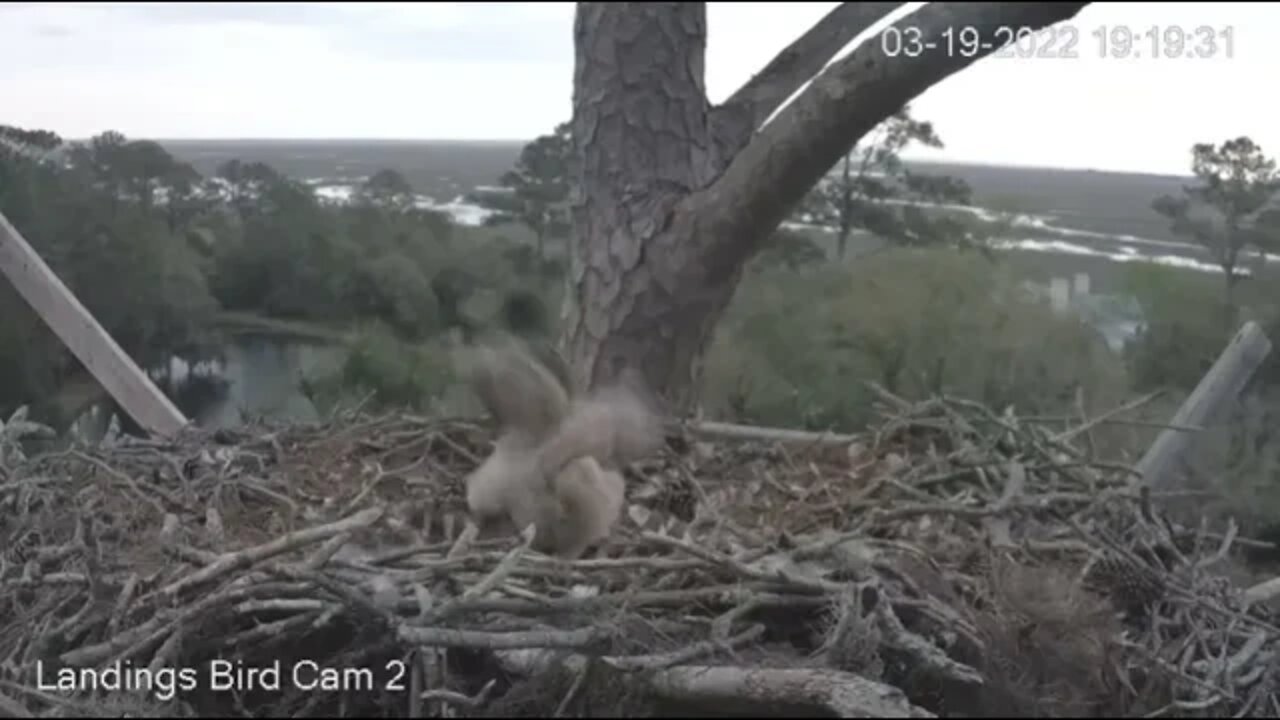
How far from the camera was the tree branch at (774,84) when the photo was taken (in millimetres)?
1484

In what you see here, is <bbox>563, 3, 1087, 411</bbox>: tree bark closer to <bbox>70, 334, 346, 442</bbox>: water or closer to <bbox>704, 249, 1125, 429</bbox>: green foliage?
<bbox>704, 249, 1125, 429</bbox>: green foliage

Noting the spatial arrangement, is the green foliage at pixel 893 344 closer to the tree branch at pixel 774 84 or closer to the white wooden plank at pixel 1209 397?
the white wooden plank at pixel 1209 397

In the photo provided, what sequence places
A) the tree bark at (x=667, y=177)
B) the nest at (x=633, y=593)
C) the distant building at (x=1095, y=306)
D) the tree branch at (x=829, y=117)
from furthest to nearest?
the distant building at (x=1095, y=306), the tree bark at (x=667, y=177), the tree branch at (x=829, y=117), the nest at (x=633, y=593)

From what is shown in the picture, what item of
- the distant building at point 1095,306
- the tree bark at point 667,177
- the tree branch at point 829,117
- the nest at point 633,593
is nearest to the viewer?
the nest at point 633,593

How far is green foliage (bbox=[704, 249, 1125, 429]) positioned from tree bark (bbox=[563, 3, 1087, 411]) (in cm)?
17

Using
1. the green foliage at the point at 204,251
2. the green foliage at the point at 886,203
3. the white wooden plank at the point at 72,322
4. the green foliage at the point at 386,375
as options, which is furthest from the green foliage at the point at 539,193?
the white wooden plank at the point at 72,322

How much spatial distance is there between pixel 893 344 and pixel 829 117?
553 millimetres

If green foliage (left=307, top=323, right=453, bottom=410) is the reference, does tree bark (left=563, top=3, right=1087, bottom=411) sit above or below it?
above

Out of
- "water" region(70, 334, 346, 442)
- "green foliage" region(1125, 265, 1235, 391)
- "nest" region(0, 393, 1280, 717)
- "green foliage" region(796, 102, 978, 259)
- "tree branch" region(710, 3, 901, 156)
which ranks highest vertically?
"tree branch" region(710, 3, 901, 156)

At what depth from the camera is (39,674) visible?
3.42ft

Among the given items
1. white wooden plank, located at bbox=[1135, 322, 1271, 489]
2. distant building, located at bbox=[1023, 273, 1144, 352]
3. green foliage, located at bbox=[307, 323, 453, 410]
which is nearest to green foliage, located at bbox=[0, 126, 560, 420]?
green foliage, located at bbox=[307, 323, 453, 410]

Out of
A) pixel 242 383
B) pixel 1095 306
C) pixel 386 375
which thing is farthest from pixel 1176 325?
pixel 242 383

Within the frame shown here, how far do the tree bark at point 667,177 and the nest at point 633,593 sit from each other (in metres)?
0.15

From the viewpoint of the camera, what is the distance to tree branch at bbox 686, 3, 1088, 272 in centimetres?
114
